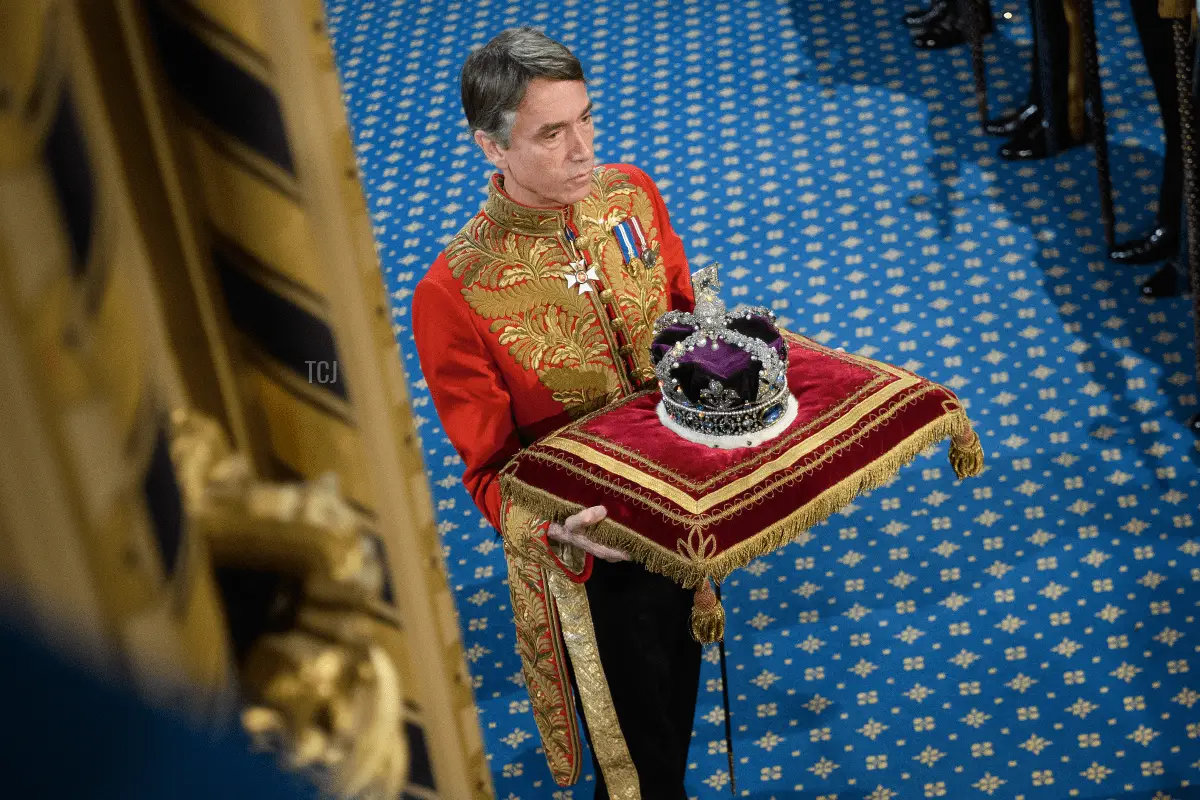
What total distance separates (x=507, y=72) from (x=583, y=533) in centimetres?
78

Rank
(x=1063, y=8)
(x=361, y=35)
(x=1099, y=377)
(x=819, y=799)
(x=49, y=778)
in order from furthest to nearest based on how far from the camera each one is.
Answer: (x=361, y=35)
(x=1063, y=8)
(x=1099, y=377)
(x=819, y=799)
(x=49, y=778)

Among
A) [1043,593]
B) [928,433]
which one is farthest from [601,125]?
[928,433]

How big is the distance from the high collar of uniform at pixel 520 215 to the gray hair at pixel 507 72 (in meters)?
0.11

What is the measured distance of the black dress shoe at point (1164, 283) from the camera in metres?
4.34

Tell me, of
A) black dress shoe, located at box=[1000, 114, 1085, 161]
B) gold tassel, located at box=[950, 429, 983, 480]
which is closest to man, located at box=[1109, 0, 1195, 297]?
black dress shoe, located at box=[1000, 114, 1085, 161]

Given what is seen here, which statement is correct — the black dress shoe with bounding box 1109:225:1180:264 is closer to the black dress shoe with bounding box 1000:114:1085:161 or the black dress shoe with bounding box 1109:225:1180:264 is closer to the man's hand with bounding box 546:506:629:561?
the black dress shoe with bounding box 1000:114:1085:161

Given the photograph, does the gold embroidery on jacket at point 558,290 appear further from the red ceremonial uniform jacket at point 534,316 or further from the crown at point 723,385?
the crown at point 723,385

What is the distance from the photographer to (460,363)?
7.59ft

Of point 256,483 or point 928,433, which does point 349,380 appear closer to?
point 256,483

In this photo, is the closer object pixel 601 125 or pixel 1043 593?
pixel 1043 593

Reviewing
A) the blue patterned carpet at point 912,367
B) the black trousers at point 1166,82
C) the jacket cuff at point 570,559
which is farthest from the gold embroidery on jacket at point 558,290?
the black trousers at point 1166,82

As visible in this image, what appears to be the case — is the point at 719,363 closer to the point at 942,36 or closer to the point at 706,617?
the point at 706,617

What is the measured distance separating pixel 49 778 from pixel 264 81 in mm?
133

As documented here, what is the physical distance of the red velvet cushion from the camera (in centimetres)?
205
